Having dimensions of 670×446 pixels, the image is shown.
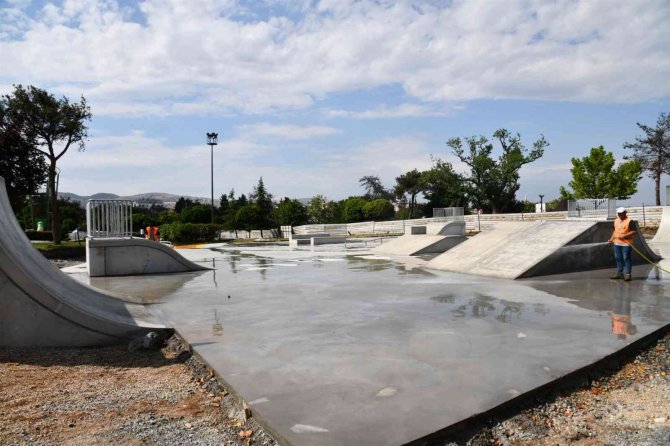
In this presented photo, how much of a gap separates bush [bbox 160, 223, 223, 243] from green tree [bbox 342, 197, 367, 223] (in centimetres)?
2886

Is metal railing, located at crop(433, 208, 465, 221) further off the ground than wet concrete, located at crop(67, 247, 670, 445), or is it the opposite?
metal railing, located at crop(433, 208, 465, 221)

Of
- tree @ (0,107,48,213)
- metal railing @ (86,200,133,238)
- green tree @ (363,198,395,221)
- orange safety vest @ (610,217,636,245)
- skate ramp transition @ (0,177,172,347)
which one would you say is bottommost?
skate ramp transition @ (0,177,172,347)

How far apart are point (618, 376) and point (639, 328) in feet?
4.93

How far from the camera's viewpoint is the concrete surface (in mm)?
12977

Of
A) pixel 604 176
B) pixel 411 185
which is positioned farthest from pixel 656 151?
pixel 411 185

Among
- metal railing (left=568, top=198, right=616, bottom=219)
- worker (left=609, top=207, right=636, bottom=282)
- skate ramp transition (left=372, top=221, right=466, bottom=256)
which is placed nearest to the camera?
worker (left=609, top=207, right=636, bottom=282)

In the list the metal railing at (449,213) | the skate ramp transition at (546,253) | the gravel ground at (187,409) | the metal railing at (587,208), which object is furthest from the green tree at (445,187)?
the gravel ground at (187,409)

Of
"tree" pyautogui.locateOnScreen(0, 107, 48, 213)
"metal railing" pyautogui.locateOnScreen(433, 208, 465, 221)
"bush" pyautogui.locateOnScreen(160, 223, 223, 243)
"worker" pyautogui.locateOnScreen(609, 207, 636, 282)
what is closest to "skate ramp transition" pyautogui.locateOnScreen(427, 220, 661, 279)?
"worker" pyautogui.locateOnScreen(609, 207, 636, 282)

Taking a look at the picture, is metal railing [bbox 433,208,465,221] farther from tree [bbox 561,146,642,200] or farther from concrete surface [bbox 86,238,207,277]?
tree [bbox 561,146,642,200]

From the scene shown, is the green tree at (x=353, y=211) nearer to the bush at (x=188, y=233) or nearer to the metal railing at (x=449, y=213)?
the metal railing at (x=449, y=213)

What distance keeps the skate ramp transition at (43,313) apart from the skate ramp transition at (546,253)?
7.94 meters

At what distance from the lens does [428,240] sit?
755 inches

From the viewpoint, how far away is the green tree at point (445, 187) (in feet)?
198

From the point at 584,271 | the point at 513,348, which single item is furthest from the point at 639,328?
the point at 584,271
